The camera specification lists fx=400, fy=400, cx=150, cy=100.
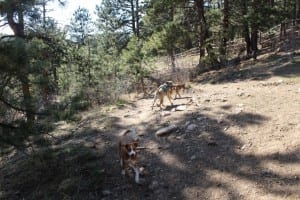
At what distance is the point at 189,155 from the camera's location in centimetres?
765

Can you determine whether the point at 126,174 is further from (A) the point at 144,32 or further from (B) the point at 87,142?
(A) the point at 144,32

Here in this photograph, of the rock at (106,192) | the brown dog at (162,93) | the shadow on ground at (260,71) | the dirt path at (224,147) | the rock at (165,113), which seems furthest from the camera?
the shadow on ground at (260,71)

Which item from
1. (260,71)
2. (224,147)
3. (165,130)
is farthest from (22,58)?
(260,71)

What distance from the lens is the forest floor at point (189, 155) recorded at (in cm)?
656

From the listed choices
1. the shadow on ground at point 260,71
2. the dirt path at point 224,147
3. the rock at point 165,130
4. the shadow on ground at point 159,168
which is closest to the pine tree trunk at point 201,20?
the shadow on ground at point 260,71

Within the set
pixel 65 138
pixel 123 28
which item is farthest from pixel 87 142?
pixel 123 28

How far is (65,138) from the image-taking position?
10.1 meters

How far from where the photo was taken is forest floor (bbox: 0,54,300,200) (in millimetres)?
6559

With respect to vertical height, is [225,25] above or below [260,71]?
above

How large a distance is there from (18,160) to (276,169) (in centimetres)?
594

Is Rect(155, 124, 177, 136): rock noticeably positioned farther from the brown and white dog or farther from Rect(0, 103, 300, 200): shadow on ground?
the brown and white dog

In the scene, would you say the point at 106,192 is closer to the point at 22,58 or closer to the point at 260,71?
the point at 22,58

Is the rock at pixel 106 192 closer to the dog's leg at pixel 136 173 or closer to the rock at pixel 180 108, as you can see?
the dog's leg at pixel 136 173

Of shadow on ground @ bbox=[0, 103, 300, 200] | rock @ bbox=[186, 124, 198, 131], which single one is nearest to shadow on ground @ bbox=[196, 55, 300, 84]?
shadow on ground @ bbox=[0, 103, 300, 200]
